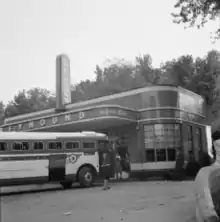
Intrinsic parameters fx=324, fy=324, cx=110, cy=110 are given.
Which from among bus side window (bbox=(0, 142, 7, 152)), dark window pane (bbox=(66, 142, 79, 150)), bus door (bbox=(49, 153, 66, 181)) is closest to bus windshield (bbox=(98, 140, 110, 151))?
dark window pane (bbox=(66, 142, 79, 150))

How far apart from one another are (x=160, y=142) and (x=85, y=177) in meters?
6.76

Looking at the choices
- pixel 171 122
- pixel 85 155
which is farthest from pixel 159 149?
pixel 85 155

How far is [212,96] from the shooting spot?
36.8 meters

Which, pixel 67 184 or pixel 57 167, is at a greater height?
pixel 57 167

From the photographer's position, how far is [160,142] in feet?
71.3

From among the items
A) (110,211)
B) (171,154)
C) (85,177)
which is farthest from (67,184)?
(110,211)

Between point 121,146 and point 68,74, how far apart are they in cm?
846

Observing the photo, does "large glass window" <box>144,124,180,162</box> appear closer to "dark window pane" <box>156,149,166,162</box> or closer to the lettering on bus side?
"dark window pane" <box>156,149,166,162</box>

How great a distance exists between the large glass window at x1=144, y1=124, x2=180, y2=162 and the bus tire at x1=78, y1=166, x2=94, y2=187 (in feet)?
18.5

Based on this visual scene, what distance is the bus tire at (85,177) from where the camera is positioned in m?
16.9

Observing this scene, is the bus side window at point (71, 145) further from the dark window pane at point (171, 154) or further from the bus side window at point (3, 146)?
the dark window pane at point (171, 154)


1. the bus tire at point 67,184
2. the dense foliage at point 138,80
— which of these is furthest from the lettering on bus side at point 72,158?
the dense foliage at point 138,80

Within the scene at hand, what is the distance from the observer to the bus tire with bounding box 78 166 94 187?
16922 mm

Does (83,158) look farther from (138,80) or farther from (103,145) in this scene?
(138,80)
